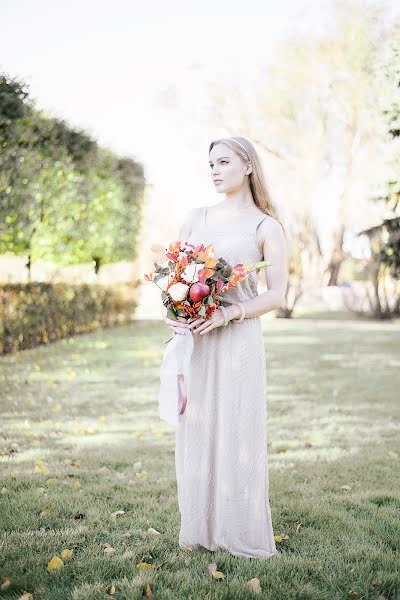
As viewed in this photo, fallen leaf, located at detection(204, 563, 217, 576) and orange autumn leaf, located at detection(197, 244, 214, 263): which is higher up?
orange autumn leaf, located at detection(197, 244, 214, 263)

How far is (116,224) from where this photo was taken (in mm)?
17422

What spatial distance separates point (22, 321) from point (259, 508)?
9816 millimetres

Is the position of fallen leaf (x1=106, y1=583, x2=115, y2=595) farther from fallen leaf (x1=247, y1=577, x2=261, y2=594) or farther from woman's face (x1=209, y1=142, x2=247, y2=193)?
woman's face (x1=209, y1=142, x2=247, y2=193)

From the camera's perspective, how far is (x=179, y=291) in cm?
298

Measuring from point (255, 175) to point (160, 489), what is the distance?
244 centimetres

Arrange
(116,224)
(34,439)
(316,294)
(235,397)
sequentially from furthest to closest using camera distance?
(316,294), (116,224), (34,439), (235,397)

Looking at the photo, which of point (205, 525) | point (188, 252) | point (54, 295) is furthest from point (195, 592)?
point (54, 295)

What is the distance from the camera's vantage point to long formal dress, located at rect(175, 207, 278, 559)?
129 inches

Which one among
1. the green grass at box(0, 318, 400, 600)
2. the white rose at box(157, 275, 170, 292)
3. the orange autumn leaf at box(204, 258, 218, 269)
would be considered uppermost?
the orange autumn leaf at box(204, 258, 218, 269)

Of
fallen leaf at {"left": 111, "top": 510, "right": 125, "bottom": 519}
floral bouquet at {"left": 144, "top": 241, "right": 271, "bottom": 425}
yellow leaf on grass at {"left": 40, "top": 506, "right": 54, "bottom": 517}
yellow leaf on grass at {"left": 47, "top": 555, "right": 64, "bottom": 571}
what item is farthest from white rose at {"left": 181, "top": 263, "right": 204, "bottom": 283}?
yellow leaf on grass at {"left": 40, "top": 506, "right": 54, "bottom": 517}

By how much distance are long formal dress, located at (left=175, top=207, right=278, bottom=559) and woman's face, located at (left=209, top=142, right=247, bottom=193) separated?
0.16m

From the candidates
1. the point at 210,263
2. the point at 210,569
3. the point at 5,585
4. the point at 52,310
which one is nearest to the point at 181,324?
the point at 210,263

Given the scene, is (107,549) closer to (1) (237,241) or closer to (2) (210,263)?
→ (2) (210,263)

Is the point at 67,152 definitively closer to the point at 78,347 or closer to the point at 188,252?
the point at 78,347
